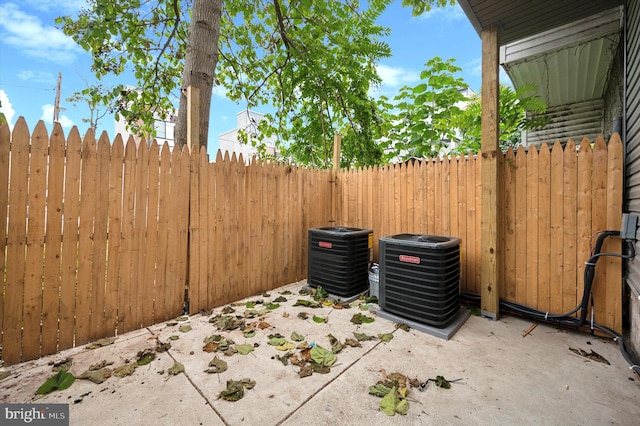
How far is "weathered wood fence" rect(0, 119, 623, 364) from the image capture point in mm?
2105

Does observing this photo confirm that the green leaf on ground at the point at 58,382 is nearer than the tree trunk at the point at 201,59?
Yes

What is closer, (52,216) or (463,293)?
(52,216)

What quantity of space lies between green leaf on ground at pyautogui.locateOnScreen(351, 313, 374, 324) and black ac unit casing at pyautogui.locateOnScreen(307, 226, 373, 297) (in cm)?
60

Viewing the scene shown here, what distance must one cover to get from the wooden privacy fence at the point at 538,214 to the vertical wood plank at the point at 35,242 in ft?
13.3

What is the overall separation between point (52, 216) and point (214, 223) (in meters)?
1.42

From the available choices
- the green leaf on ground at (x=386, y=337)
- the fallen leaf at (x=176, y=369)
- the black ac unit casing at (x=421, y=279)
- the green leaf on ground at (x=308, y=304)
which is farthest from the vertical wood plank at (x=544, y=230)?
the fallen leaf at (x=176, y=369)

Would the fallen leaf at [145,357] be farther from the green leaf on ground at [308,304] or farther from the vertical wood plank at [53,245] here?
the green leaf on ground at [308,304]

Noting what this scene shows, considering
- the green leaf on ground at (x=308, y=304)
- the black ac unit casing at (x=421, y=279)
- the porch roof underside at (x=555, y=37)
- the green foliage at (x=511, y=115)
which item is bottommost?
the green leaf on ground at (x=308, y=304)

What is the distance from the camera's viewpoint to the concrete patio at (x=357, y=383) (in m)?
1.52

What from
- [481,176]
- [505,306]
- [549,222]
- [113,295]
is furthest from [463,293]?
[113,295]

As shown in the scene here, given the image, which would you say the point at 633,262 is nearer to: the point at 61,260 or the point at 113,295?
the point at 113,295

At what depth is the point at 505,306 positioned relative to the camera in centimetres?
298

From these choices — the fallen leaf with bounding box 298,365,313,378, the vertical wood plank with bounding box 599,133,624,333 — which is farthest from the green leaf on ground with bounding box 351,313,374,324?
the vertical wood plank with bounding box 599,133,624,333

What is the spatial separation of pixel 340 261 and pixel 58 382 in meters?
2.83
